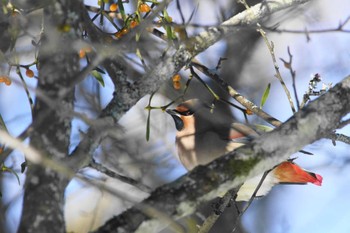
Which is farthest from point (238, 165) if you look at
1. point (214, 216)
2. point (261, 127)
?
point (261, 127)

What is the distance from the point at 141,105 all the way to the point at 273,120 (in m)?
2.02

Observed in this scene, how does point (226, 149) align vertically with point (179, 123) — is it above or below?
below

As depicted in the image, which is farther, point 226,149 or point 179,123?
point 179,123

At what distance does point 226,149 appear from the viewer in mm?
3289

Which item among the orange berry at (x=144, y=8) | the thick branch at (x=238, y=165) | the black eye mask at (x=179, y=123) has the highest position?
the black eye mask at (x=179, y=123)

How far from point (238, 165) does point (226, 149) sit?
140cm

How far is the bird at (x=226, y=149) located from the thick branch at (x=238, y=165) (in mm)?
1147

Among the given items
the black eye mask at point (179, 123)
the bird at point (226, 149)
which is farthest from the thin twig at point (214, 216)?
the black eye mask at point (179, 123)

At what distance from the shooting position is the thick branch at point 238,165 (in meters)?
1.79

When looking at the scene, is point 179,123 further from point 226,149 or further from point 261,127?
point 261,127

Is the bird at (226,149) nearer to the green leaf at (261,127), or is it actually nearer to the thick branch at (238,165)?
the green leaf at (261,127)

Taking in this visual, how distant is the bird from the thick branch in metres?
1.15

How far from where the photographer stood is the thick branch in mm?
1795

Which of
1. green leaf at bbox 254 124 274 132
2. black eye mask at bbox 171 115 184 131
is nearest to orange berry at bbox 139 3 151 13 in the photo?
green leaf at bbox 254 124 274 132
